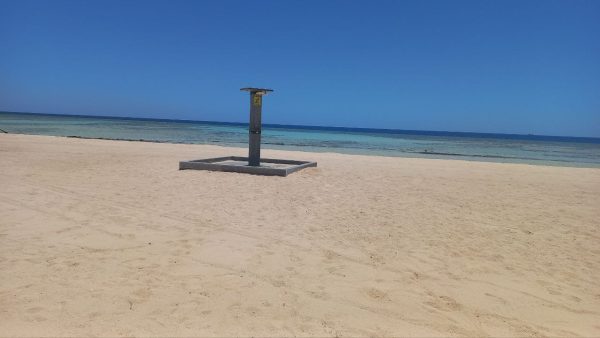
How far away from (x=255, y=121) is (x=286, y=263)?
6.77 meters

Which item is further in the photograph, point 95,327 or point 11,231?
point 11,231

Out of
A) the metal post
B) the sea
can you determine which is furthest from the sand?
the sea

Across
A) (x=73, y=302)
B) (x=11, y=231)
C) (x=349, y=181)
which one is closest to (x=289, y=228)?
(x=73, y=302)

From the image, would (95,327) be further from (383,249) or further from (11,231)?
(383,249)

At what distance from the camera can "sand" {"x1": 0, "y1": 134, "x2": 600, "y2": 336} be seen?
330 cm

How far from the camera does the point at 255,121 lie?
425 inches

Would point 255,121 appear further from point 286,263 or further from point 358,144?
point 358,144

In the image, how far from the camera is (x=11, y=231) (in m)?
5.13

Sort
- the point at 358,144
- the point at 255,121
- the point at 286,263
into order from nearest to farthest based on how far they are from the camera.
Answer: the point at 286,263
the point at 255,121
the point at 358,144

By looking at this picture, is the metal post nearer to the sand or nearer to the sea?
the sand

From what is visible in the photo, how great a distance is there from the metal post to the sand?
102 inches

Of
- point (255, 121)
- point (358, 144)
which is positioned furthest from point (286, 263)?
point (358, 144)

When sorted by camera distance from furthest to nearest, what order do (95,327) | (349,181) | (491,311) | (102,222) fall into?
(349,181)
(102,222)
(491,311)
(95,327)

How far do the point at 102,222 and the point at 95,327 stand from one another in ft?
9.66
